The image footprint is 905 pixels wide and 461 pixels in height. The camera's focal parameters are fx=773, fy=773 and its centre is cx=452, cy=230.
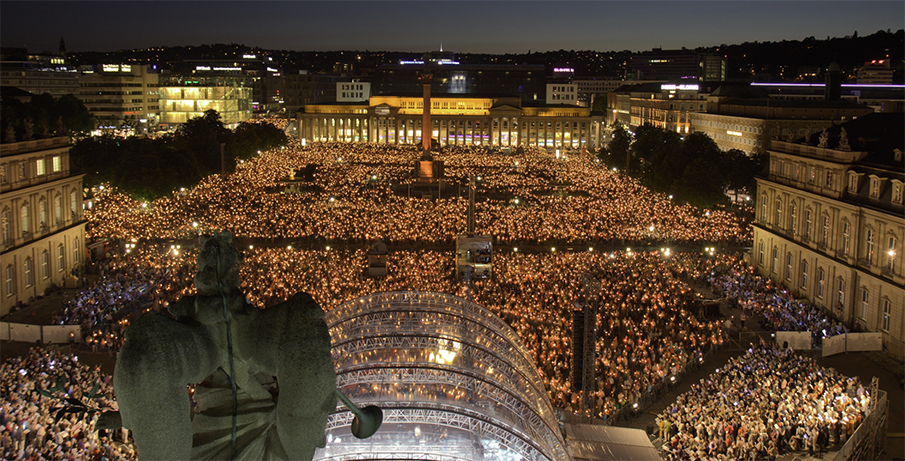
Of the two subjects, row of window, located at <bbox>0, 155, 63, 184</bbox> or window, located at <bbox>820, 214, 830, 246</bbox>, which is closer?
row of window, located at <bbox>0, 155, 63, 184</bbox>

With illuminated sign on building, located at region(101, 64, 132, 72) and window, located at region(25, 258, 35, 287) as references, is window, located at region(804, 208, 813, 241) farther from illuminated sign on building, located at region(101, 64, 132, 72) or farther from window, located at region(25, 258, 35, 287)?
illuminated sign on building, located at region(101, 64, 132, 72)

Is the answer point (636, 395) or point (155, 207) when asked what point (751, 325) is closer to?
point (636, 395)

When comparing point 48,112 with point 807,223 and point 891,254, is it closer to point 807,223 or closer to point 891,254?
point 807,223

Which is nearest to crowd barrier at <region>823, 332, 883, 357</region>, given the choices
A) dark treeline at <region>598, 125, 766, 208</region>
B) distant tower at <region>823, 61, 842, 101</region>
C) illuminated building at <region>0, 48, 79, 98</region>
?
dark treeline at <region>598, 125, 766, 208</region>

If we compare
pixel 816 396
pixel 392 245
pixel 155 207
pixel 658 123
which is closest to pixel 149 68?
pixel 658 123

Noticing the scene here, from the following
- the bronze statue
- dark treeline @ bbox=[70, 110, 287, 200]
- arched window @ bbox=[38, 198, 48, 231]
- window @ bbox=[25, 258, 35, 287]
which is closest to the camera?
the bronze statue
